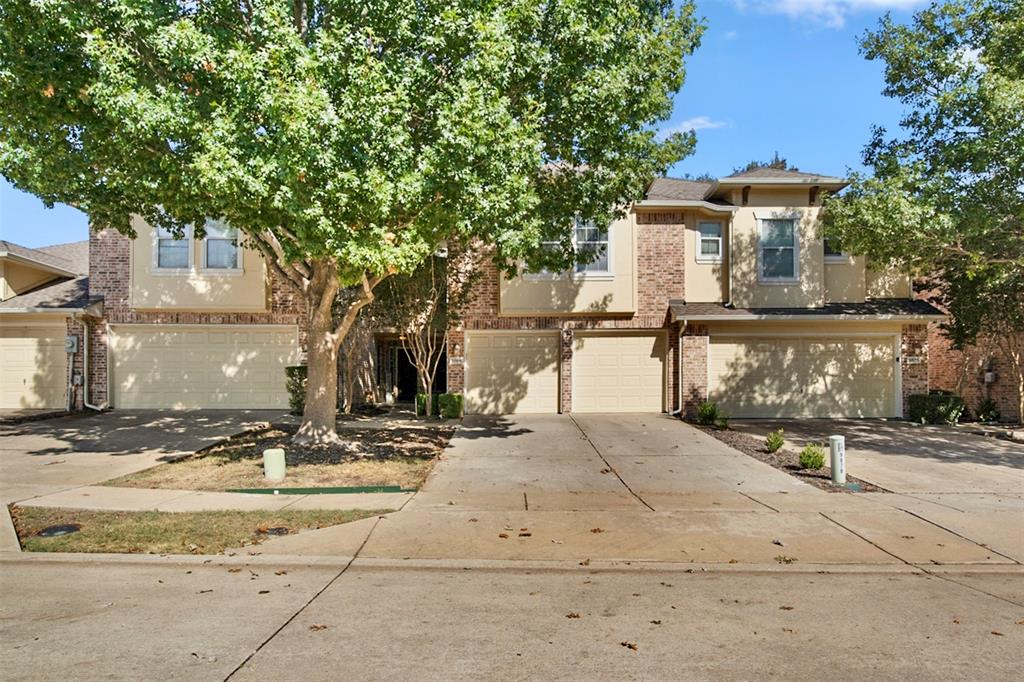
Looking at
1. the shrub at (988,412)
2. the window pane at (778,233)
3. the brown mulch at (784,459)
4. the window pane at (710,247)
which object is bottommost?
the brown mulch at (784,459)

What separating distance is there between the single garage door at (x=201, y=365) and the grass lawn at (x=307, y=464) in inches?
180

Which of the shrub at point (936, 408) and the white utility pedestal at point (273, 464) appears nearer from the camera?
the white utility pedestal at point (273, 464)

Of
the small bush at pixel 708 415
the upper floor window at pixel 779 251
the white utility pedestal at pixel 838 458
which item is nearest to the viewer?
the white utility pedestal at pixel 838 458

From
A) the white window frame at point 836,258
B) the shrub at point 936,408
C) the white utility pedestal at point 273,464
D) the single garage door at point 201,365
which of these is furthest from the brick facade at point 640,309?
the white utility pedestal at point 273,464

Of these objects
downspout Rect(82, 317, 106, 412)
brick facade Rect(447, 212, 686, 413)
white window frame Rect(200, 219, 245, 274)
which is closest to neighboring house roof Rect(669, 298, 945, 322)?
brick facade Rect(447, 212, 686, 413)

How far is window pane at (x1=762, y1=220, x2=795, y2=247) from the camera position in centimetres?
1783

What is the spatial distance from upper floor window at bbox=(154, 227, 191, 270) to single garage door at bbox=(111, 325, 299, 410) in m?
1.78

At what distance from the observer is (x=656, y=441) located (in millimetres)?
13672

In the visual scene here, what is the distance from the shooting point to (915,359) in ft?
58.3

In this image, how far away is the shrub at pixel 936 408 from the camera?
1688cm

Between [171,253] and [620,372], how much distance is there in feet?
42.1

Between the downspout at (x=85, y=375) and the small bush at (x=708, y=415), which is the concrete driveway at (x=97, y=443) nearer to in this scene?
the downspout at (x=85, y=375)

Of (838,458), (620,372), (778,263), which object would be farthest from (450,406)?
(838,458)

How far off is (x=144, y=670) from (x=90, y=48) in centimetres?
731
